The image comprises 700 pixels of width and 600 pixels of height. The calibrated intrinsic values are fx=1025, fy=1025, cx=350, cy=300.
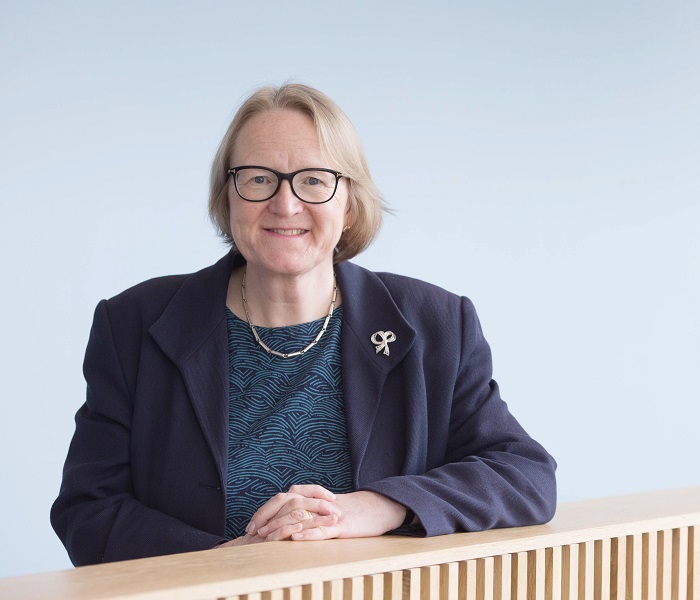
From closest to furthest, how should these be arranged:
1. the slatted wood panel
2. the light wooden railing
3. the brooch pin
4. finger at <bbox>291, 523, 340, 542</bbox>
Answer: the light wooden railing
the slatted wood panel
finger at <bbox>291, 523, 340, 542</bbox>
the brooch pin

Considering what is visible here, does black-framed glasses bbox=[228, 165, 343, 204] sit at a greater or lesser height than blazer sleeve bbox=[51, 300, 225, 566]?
greater

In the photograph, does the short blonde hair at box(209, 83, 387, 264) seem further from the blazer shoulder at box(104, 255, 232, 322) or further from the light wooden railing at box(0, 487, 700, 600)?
the light wooden railing at box(0, 487, 700, 600)

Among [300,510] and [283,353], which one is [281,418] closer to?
[283,353]

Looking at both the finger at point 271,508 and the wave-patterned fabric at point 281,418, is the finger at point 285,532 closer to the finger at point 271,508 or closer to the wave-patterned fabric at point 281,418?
the finger at point 271,508

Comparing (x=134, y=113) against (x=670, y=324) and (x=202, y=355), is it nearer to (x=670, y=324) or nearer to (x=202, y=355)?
(x=202, y=355)

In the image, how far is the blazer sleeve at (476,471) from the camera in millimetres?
1511

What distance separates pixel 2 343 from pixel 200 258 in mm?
777

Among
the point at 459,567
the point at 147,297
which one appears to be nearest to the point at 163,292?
the point at 147,297

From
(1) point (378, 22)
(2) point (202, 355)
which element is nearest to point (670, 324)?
(1) point (378, 22)

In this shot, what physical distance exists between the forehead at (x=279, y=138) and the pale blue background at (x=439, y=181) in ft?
6.37

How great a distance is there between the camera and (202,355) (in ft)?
6.26

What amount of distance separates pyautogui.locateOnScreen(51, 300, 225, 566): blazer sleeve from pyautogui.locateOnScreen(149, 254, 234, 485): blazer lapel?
11cm

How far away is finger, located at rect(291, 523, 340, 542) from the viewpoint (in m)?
1.37

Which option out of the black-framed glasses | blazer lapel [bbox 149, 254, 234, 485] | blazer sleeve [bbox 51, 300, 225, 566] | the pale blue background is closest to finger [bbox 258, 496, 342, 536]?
blazer sleeve [bbox 51, 300, 225, 566]
